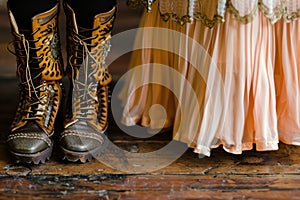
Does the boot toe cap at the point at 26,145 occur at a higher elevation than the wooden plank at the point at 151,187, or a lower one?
higher

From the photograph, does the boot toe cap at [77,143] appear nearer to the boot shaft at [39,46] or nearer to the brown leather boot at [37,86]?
the brown leather boot at [37,86]

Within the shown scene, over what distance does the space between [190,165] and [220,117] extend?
124 mm

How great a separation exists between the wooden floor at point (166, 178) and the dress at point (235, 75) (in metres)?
0.05

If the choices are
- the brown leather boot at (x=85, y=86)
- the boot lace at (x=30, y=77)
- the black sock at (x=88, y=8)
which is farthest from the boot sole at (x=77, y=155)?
the black sock at (x=88, y=8)

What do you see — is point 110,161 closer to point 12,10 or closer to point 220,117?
point 220,117

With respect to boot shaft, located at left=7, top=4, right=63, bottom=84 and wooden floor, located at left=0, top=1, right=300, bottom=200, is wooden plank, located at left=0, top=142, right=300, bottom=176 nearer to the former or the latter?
wooden floor, located at left=0, top=1, right=300, bottom=200

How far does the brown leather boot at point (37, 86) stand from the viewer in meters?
1.09

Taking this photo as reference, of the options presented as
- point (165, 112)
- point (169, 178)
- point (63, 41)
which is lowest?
point (169, 178)

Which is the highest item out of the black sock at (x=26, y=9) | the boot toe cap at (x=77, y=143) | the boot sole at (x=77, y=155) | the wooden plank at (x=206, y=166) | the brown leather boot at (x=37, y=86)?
the black sock at (x=26, y=9)

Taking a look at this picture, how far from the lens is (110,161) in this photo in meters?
1.14

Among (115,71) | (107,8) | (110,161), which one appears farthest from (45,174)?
(115,71)

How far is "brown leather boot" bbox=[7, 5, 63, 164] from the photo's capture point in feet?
3.59

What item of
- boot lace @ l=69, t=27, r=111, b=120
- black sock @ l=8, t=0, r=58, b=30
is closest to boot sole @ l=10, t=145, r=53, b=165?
boot lace @ l=69, t=27, r=111, b=120

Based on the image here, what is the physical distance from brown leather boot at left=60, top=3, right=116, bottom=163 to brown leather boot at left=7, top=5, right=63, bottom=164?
34 mm
